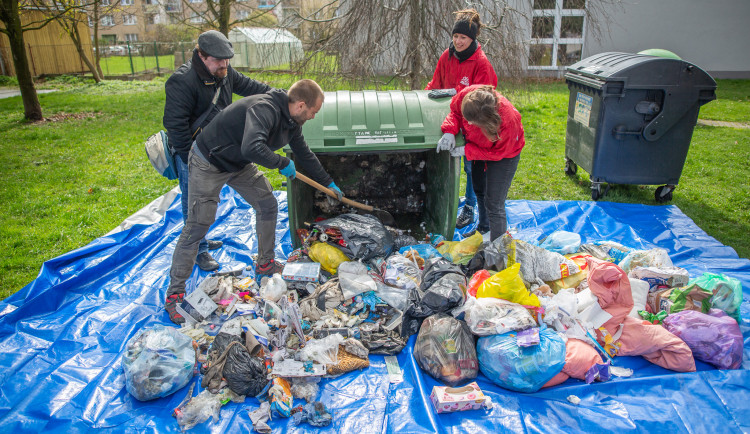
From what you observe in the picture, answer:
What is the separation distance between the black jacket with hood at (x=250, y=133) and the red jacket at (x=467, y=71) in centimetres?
178

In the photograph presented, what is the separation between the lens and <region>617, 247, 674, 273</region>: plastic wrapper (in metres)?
3.49

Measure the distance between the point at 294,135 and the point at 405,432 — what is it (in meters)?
2.10

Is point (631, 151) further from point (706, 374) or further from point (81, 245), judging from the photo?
point (81, 245)

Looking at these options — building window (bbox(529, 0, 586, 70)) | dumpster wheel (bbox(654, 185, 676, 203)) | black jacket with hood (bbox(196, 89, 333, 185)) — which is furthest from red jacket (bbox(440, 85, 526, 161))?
building window (bbox(529, 0, 586, 70))

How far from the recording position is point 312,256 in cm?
377

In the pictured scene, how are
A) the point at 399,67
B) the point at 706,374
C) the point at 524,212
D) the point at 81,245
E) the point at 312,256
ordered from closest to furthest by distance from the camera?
the point at 706,374 → the point at 312,256 → the point at 81,245 → the point at 524,212 → the point at 399,67

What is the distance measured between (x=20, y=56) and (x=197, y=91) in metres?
8.54

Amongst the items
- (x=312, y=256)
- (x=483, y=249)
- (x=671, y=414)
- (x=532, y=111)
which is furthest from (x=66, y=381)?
(x=532, y=111)

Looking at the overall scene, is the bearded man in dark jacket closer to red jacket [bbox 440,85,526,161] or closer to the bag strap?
the bag strap

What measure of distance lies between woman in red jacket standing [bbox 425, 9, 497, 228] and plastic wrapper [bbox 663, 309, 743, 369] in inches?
79.4

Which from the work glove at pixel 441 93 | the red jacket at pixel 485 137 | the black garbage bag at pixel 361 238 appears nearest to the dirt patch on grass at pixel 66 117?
the black garbage bag at pixel 361 238

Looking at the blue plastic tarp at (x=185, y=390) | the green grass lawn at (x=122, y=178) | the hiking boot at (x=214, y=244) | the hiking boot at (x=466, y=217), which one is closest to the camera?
the blue plastic tarp at (x=185, y=390)

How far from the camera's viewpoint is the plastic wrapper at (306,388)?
2645mm

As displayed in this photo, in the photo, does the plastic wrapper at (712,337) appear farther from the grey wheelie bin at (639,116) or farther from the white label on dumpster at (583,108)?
the white label on dumpster at (583,108)
